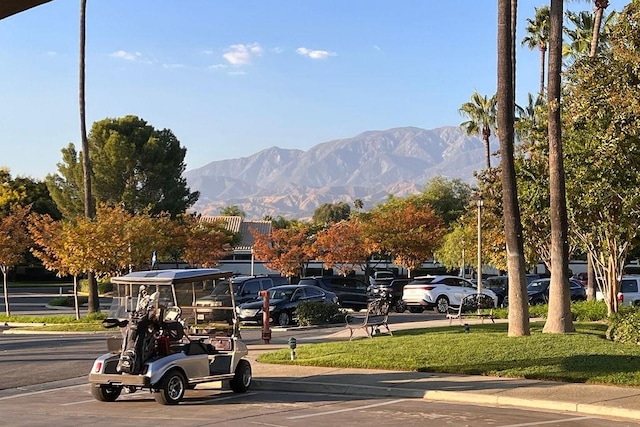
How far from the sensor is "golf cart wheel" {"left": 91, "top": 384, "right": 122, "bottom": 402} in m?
13.5

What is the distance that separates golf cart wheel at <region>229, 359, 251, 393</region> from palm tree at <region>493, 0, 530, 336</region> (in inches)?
299

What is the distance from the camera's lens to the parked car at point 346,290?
122 ft

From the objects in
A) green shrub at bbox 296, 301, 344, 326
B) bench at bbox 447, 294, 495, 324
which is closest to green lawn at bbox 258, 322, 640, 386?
green shrub at bbox 296, 301, 344, 326

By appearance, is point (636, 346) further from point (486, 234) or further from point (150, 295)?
point (486, 234)

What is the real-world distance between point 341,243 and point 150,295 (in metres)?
43.1

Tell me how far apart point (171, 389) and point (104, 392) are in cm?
134

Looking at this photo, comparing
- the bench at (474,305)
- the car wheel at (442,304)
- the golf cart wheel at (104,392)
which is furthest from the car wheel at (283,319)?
the golf cart wheel at (104,392)

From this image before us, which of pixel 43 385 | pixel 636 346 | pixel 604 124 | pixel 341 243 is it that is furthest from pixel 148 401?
pixel 341 243

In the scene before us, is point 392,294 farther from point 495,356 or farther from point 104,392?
point 104,392

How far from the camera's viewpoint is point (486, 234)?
40.8 metres

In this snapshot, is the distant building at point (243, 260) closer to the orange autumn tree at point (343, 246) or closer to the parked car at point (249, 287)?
the orange autumn tree at point (343, 246)

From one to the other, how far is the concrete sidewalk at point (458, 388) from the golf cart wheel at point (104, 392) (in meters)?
2.62

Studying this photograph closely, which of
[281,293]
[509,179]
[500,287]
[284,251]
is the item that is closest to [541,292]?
[500,287]

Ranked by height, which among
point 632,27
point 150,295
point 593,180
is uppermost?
point 632,27
